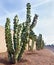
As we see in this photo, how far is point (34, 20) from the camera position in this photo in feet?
79.4

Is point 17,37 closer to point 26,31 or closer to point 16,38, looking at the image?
point 16,38

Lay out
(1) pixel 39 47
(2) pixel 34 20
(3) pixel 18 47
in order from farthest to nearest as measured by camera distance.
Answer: (1) pixel 39 47 < (2) pixel 34 20 < (3) pixel 18 47

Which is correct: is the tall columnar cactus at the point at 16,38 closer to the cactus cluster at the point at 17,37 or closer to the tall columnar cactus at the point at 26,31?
the cactus cluster at the point at 17,37

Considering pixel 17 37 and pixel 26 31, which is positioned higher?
pixel 26 31

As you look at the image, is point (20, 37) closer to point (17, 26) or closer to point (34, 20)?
point (17, 26)

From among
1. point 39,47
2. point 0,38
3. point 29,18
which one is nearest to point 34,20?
point 0,38

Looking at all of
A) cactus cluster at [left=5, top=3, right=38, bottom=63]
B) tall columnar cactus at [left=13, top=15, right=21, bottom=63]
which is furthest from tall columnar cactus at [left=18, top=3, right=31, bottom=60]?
tall columnar cactus at [left=13, top=15, right=21, bottom=63]

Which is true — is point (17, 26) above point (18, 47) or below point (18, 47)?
above

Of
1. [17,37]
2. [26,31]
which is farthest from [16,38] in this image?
[26,31]

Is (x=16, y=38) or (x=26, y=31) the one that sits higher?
(x=26, y=31)

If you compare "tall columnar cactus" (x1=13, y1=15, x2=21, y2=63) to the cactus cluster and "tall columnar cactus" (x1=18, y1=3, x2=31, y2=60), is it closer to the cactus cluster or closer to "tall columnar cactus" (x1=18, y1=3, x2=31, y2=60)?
the cactus cluster

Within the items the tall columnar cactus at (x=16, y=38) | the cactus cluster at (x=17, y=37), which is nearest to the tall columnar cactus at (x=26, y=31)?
the cactus cluster at (x=17, y=37)

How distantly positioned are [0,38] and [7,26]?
235 inches

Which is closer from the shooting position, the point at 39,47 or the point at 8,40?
the point at 8,40
